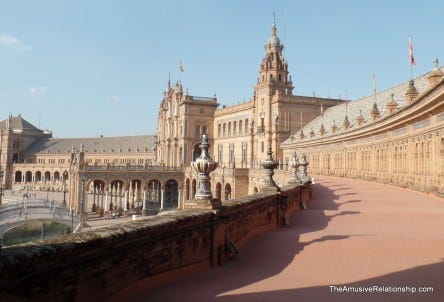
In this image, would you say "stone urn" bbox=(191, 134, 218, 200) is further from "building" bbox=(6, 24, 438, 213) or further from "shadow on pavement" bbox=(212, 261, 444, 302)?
"building" bbox=(6, 24, 438, 213)

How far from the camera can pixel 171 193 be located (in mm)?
79375

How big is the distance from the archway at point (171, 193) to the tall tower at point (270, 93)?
57.4ft

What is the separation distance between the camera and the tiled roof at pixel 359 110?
32.9 meters


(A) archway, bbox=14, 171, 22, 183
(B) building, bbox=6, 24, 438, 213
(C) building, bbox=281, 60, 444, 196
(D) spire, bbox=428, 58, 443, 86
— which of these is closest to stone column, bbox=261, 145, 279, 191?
(B) building, bbox=6, 24, 438, 213

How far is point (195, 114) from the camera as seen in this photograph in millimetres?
82938

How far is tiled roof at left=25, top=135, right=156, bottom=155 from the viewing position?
114m

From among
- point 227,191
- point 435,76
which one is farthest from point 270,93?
point 435,76

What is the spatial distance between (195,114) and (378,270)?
3022 inches

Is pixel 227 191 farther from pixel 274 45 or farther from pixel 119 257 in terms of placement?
pixel 119 257

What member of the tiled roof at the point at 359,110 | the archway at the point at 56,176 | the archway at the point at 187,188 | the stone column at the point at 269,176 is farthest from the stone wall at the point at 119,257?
the archway at the point at 56,176

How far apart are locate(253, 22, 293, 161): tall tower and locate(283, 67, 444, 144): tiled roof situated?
456 centimetres

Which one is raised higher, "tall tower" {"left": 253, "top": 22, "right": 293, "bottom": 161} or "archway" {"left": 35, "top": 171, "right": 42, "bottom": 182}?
"tall tower" {"left": 253, "top": 22, "right": 293, "bottom": 161}

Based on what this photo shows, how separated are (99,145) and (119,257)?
11983 cm

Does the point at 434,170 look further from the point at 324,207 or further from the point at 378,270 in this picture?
the point at 378,270
